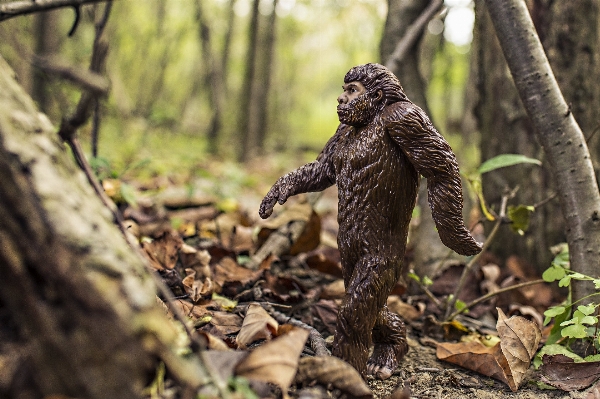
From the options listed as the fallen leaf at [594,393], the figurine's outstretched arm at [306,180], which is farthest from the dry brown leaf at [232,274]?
the fallen leaf at [594,393]

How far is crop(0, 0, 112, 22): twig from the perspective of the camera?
1854 mm

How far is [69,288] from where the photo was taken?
1.20 meters


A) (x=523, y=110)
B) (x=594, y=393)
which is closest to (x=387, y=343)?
(x=594, y=393)

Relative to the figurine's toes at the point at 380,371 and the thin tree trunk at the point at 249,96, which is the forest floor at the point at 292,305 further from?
the thin tree trunk at the point at 249,96

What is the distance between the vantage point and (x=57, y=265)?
1212mm

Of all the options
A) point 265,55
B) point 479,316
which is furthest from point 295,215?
point 265,55

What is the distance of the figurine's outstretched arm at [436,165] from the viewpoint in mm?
1846

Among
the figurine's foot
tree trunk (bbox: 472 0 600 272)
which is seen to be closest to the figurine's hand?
the figurine's foot

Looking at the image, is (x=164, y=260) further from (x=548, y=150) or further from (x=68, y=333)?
(x=548, y=150)

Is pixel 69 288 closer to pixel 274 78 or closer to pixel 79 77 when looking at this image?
pixel 79 77

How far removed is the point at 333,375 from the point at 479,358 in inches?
33.7

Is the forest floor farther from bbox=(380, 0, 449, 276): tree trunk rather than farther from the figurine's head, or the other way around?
the figurine's head

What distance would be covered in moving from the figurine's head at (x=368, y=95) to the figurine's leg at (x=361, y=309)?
A: 548mm

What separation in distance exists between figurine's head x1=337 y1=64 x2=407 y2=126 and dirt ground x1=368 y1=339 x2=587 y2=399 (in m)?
1.04
